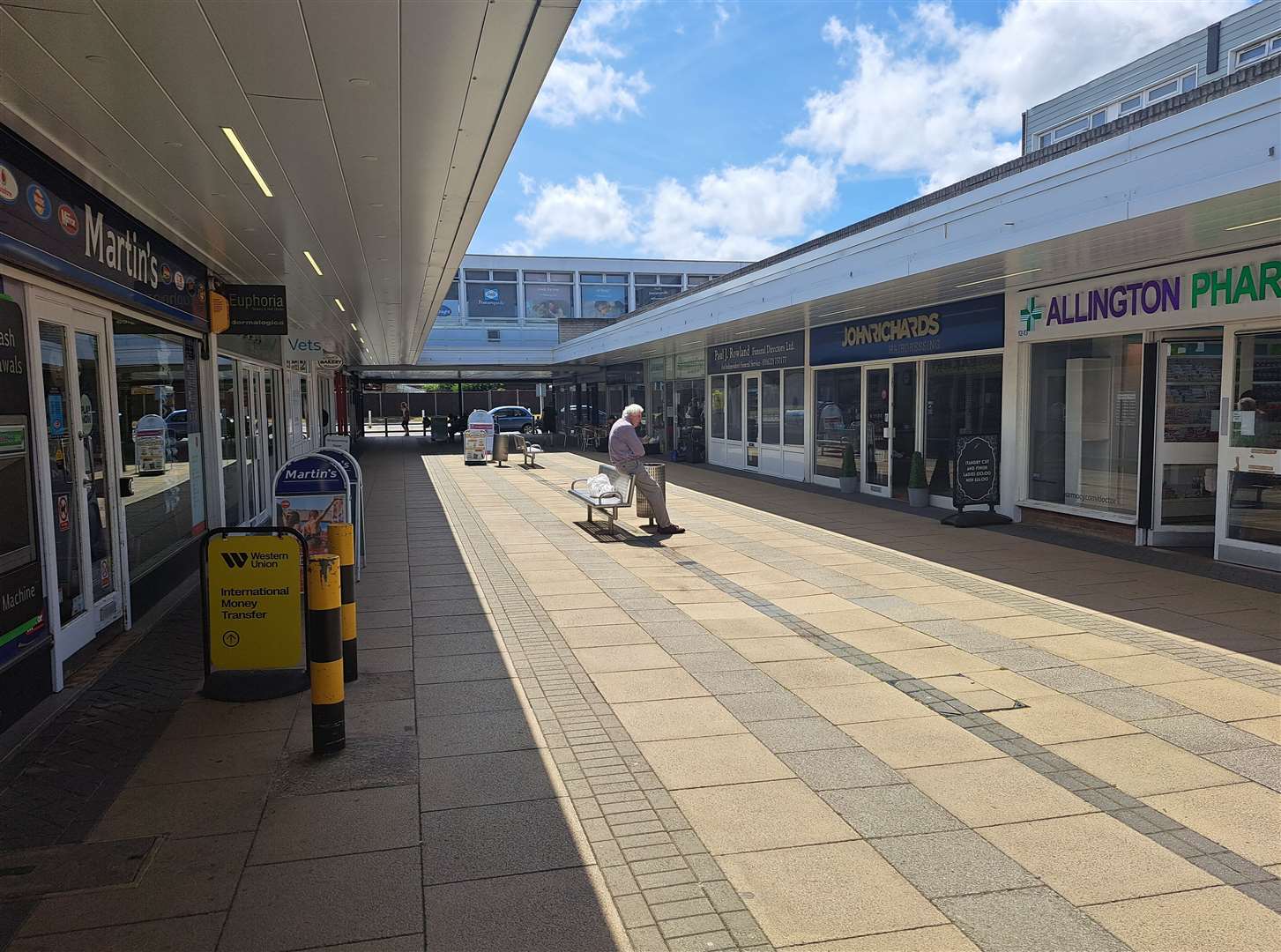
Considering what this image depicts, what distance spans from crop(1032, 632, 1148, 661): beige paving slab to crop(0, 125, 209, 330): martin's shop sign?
6454 mm

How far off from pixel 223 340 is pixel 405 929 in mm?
9550

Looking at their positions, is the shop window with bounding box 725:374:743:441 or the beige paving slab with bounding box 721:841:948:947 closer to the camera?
the beige paving slab with bounding box 721:841:948:947

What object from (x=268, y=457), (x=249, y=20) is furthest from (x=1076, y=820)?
(x=268, y=457)

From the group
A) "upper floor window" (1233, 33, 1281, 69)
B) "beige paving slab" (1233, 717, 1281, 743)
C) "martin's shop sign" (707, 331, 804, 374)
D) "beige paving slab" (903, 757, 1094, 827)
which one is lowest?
"beige paving slab" (903, 757, 1094, 827)

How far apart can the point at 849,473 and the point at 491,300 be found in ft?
127

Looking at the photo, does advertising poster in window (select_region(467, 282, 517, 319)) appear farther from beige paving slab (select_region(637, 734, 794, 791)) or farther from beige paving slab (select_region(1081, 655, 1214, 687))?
beige paving slab (select_region(637, 734, 794, 791))

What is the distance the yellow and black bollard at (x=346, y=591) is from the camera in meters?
4.97

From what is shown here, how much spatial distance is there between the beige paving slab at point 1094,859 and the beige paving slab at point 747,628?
2872mm

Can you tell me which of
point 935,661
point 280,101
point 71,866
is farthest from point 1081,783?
point 280,101

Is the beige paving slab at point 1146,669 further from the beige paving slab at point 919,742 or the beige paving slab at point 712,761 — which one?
the beige paving slab at point 712,761

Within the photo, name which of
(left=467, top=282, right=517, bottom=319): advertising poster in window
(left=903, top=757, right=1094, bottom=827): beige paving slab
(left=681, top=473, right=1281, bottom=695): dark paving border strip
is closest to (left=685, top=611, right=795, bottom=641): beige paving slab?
(left=681, top=473, right=1281, bottom=695): dark paving border strip

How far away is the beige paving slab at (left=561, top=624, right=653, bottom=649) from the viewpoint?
6.20 metres

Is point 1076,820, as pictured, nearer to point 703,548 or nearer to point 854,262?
point 703,548

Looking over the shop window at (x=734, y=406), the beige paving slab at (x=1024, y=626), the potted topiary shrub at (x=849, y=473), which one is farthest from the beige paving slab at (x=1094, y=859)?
the shop window at (x=734, y=406)
